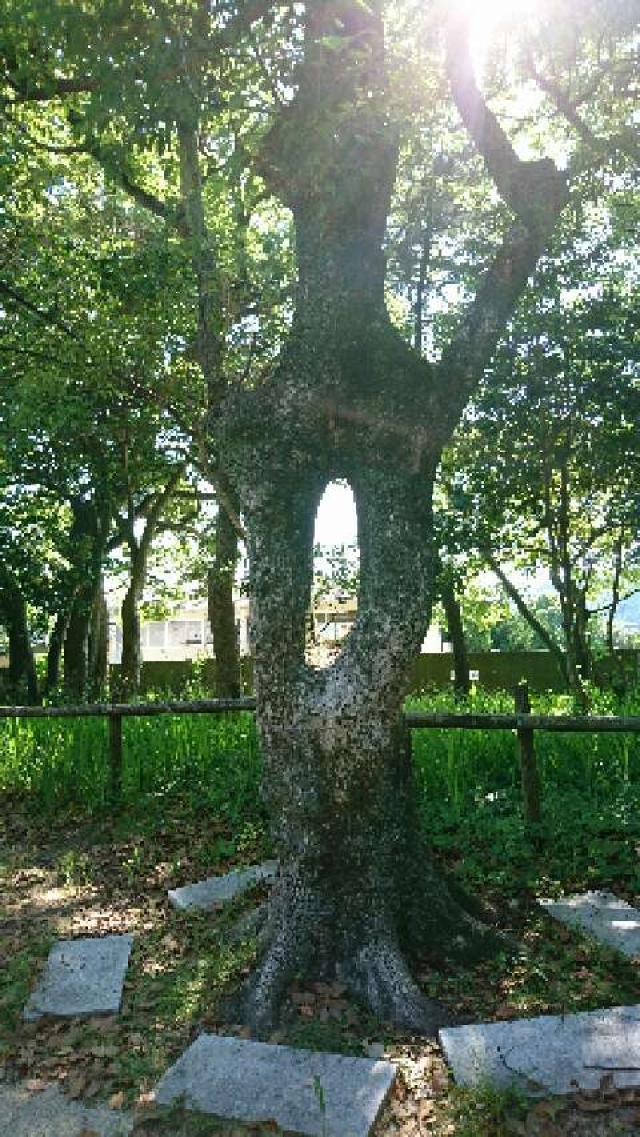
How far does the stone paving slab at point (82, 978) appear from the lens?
155 inches

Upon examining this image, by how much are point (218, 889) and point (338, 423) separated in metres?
3.06

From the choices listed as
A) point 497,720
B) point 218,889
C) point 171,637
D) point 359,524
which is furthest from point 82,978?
point 171,637

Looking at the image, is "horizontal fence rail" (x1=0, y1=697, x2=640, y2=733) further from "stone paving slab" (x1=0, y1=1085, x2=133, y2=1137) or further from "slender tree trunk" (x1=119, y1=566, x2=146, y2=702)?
"slender tree trunk" (x1=119, y1=566, x2=146, y2=702)

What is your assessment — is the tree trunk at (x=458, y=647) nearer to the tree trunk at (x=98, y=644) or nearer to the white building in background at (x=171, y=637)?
the tree trunk at (x=98, y=644)

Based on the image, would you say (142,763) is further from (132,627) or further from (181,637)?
(181,637)

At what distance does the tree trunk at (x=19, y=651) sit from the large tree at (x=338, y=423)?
12.6 m

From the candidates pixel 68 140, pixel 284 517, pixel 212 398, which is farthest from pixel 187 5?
pixel 68 140

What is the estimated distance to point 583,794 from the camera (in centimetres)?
670

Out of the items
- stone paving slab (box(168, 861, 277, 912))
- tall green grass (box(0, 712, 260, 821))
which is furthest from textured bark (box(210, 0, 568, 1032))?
tall green grass (box(0, 712, 260, 821))

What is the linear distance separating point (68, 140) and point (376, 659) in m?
9.93

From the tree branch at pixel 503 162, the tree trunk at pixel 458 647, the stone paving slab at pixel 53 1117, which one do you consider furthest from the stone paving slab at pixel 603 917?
the tree trunk at pixel 458 647

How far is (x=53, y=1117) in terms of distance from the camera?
3.19 m

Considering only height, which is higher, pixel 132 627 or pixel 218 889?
pixel 132 627

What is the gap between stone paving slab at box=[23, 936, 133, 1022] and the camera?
3.95 metres
